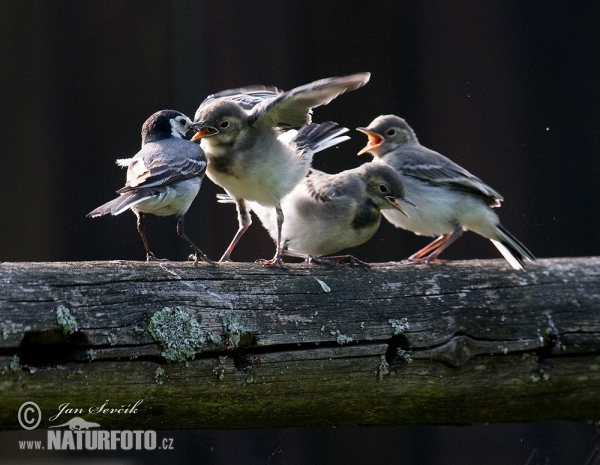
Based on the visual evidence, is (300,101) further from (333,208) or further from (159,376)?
(159,376)

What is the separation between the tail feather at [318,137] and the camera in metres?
4.19

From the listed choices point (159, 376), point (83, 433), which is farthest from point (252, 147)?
point (83, 433)

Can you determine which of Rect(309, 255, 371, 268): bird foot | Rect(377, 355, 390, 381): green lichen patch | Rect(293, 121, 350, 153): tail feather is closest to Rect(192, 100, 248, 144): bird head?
Rect(293, 121, 350, 153): tail feather

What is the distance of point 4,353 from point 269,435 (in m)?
2.77

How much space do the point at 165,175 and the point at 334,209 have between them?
0.99 meters

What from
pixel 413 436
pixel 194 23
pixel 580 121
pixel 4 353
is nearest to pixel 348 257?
pixel 4 353

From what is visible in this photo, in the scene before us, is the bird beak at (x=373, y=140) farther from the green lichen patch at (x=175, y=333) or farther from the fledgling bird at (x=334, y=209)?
the green lichen patch at (x=175, y=333)

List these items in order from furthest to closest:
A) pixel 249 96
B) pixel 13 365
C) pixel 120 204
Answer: pixel 249 96
pixel 120 204
pixel 13 365

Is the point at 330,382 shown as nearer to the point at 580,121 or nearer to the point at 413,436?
the point at 413,436

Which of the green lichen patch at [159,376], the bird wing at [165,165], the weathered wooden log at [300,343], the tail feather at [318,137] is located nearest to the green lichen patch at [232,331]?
the weathered wooden log at [300,343]

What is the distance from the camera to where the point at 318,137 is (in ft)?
14.0

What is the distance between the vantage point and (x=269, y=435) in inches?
187

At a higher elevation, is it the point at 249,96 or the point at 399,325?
the point at 249,96

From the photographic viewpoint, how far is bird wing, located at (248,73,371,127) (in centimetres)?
334
